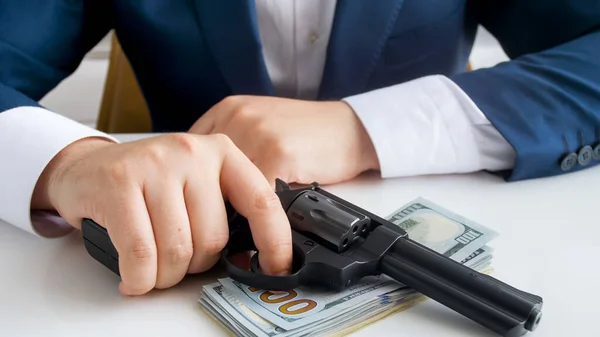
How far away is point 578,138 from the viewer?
738 mm

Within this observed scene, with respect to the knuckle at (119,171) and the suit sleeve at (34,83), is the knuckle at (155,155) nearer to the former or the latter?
the knuckle at (119,171)

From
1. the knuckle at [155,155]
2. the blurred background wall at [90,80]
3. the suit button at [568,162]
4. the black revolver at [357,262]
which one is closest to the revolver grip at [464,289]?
the black revolver at [357,262]

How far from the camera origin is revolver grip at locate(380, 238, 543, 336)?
0.44 metres

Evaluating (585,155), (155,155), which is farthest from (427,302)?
(585,155)

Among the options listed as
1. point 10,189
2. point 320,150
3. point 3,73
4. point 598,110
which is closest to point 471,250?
point 320,150

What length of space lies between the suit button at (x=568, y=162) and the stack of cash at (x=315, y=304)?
0.23 metres

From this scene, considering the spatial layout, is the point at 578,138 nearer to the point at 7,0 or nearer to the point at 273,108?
the point at 273,108

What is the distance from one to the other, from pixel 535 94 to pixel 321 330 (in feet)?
1.48

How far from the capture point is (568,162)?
73 centimetres

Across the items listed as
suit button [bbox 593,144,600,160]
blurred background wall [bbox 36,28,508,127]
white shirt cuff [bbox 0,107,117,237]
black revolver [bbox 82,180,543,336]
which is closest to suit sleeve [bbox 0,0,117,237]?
white shirt cuff [bbox 0,107,117,237]

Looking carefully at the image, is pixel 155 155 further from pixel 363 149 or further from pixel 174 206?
pixel 363 149

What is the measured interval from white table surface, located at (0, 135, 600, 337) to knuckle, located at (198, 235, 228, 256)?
0.11 feet

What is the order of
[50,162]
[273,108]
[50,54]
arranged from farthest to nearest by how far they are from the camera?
1. [50,54]
2. [273,108]
3. [50,162]

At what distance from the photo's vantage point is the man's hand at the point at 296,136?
67cm
